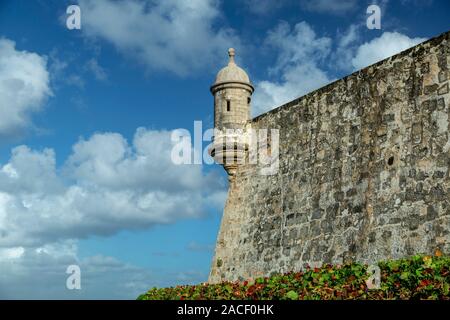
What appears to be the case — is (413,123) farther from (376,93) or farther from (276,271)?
(276,271)

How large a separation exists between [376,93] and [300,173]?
9.91 ft

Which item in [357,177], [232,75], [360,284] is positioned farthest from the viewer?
[232,75]

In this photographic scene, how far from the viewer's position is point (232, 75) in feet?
56.6

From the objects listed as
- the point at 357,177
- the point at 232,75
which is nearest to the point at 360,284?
the point at 357,177

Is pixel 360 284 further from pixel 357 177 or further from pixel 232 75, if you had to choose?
pixel 232 75

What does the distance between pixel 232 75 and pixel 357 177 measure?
226 inches

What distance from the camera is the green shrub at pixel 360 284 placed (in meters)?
6.99

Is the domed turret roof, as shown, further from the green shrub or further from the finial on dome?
the green shrub

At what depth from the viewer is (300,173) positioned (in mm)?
14914

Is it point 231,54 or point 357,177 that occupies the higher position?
point 231,54
